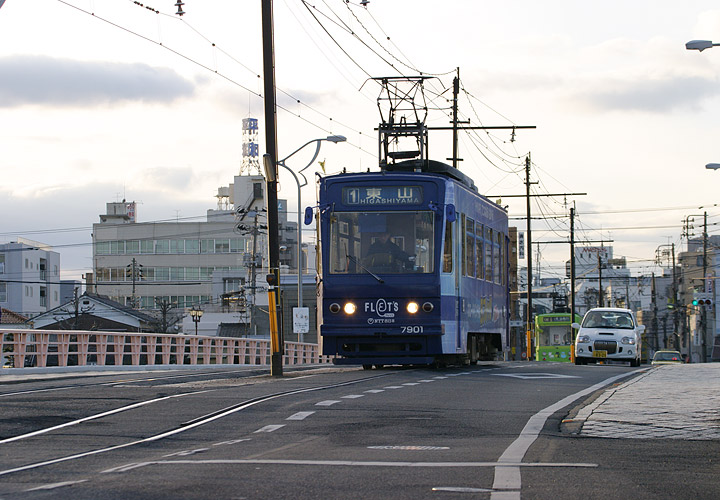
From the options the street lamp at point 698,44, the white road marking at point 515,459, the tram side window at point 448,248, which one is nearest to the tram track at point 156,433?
the white road marking at point 515,459

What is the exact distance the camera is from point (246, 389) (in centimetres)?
1597

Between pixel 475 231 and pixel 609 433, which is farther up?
pixel 475 231

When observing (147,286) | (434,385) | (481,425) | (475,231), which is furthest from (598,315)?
(147,286)

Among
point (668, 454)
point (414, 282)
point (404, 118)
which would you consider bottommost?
point (668, 454)

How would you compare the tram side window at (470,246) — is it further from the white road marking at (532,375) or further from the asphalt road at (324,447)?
the asphalt road at (324,447)

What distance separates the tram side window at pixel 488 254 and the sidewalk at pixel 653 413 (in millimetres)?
6972

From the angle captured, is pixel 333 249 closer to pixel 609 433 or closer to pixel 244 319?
pixel 609 433

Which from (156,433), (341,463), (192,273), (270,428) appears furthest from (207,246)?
(341,463)

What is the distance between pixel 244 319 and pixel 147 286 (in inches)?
1259

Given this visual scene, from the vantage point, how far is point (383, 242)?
799 inches

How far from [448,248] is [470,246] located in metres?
1.99

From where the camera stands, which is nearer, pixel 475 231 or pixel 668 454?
pixel 668 454

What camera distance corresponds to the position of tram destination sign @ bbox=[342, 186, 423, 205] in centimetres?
2023

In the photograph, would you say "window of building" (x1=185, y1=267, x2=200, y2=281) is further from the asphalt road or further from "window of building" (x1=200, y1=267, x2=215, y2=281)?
the asphalt road
